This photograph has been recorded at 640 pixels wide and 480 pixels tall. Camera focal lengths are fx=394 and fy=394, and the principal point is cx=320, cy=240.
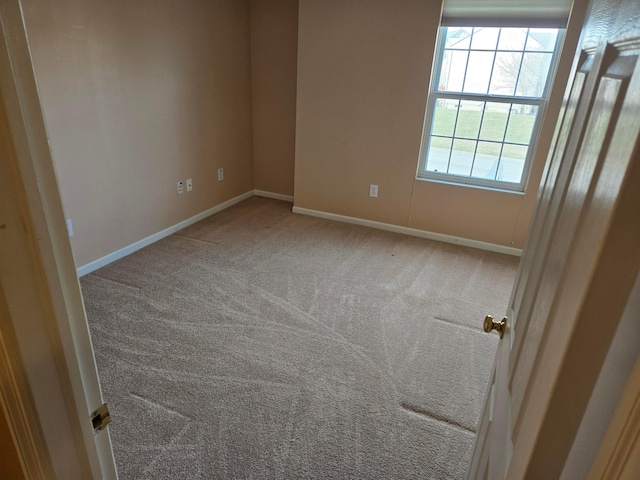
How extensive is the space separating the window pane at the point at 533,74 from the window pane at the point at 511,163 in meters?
0.43

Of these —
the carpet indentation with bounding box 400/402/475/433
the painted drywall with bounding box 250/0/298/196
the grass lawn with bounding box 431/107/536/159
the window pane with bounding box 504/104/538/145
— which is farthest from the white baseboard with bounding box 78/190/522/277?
the carpet indentation with bounding box 400/402/475/433

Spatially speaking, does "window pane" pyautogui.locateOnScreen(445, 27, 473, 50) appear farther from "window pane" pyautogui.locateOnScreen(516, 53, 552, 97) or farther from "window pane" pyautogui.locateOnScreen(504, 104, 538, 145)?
"window pane" pyautogui.locateOnScreen(504, 104, 538, 145)

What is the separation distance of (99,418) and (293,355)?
4.82 feet

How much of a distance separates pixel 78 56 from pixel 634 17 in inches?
119

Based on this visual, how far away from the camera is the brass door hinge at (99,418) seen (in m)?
0.73

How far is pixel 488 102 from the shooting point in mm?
3273

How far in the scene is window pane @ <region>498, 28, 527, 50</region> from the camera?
9.93 feet

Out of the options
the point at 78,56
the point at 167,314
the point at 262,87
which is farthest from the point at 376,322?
the point at 262,87

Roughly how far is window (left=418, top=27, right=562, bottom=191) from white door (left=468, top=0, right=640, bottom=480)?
9.17 ft

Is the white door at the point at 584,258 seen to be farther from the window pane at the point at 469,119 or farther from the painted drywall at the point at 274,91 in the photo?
the painted drywall at the point at 274,91

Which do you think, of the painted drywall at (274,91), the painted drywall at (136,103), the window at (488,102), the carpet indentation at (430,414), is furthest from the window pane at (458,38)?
the carpet indentation at (430,414)

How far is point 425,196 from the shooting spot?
12.1 ft

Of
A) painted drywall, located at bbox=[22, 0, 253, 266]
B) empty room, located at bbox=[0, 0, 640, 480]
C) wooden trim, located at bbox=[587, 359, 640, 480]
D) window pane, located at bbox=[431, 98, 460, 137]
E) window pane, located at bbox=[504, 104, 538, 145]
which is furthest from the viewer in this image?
window pane, located at bbox=[431, 98, 460, 137]

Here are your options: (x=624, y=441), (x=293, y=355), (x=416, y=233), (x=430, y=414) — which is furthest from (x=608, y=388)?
(x=416, y=233)
